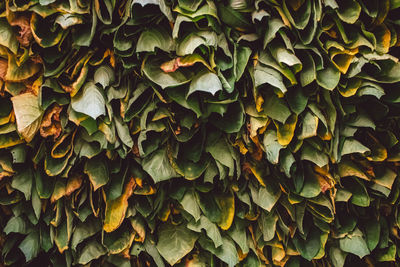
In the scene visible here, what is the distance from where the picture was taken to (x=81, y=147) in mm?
1368

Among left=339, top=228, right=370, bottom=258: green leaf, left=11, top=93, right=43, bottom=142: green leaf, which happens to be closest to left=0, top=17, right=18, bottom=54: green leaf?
left=11, top=93, right=43, bottom=142: green leaf

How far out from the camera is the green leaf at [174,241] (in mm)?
1419

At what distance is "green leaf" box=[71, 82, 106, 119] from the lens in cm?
126

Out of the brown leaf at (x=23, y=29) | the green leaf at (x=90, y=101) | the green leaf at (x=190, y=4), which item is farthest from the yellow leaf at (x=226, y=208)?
the brown leaf at (x=23, y=29)

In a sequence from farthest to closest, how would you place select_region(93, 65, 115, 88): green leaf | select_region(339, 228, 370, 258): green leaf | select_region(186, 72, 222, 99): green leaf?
select_region(339, 228, 370, 258): green leaf, select_region(93, 65, 115, 88): green leaf, select_region(186, 72, 222, 99): green leaf

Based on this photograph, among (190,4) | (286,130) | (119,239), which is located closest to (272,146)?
(286,130)

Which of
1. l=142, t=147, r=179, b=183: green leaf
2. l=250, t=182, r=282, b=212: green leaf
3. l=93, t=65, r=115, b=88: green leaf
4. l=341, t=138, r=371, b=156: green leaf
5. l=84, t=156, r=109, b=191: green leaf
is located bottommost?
l=250, t=182, r=282, b=212: green leaf

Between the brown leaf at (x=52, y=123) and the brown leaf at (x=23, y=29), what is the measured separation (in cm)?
23

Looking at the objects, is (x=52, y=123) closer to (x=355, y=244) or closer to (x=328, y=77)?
(x=328, y=77)

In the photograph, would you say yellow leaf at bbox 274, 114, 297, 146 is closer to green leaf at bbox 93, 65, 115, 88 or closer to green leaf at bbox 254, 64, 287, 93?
green leaf at bbox 254, 64, 287, 93

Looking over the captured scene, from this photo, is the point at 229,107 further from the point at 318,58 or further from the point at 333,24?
the point at 333,24

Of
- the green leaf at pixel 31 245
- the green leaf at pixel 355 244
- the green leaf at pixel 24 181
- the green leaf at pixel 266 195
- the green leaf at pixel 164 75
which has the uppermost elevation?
the green leaf at pixel 164 75

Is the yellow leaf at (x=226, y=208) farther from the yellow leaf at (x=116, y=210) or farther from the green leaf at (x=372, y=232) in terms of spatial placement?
the green leaf at (x=372, y=232)

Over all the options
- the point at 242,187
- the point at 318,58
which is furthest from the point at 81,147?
the point at 318,58
